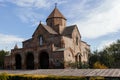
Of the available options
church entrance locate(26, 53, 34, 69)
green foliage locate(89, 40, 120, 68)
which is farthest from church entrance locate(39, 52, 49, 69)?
green foliage locate(89, 40, 120, 68)

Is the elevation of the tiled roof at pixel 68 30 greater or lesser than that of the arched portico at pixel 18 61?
greater

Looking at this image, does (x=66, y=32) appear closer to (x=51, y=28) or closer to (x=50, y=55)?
(x=51, y=28)

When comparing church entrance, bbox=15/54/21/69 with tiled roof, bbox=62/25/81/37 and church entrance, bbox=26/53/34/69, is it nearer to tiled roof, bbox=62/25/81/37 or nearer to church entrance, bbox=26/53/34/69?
church entrance, bbox=26/53/34/69

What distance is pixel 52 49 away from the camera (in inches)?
1735

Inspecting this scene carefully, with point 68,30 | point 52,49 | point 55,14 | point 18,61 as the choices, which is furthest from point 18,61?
point 55,14

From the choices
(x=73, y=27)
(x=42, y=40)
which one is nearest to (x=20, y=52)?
(x=42, y=40)

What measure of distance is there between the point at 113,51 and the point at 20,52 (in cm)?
2531

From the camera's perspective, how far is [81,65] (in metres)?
45.7

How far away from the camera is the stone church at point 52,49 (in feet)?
144

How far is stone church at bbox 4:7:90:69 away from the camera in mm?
43906

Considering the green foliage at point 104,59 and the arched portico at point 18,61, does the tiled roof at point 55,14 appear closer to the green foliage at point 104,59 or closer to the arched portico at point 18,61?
the green foliage at point 104,59

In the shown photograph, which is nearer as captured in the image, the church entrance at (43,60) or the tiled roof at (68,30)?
the church entrance at (43,60)

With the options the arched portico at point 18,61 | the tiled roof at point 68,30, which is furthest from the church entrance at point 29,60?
the tiled roof at point 68,30

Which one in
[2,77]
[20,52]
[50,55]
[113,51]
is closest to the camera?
[2,77]
